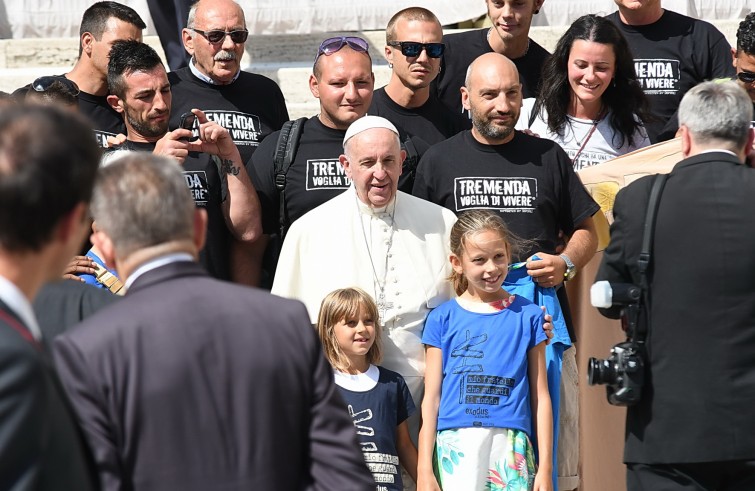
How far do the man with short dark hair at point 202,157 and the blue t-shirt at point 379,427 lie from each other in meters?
0.86

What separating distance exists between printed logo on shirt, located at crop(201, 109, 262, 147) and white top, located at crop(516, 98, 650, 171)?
131 centimetres

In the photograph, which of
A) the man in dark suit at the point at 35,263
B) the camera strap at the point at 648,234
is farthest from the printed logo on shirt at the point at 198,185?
the man in dark suit at the point at 35,263

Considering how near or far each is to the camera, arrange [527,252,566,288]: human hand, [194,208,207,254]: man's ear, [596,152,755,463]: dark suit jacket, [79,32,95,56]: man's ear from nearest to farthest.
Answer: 1. [194,208,207,254]: man's ear
2. [596,152,755,463]: dark suit jacket
3. [527,252,566,288]: human hand
4. [79,32,95,56]: man's ear

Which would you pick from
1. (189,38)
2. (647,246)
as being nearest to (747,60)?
(647,246)

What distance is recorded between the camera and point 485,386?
4957 mm

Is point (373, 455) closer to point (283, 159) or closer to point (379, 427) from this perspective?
point (379, 427)

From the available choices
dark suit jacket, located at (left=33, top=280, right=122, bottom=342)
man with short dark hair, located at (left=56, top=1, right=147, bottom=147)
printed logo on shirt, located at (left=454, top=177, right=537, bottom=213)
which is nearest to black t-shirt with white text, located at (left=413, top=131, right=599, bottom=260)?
printed logo on shirt, located at (left=454, top=177, right=537, bottom=213)

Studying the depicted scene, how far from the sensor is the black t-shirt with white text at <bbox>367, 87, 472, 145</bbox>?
599 cm

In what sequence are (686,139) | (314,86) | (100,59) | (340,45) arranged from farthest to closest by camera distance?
(100,59) < (314,86) < (340,45) < (686,139)

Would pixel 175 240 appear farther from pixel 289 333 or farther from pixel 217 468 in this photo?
pixel 217 468

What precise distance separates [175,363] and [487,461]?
2.42 m

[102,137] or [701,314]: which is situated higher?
[102,137]

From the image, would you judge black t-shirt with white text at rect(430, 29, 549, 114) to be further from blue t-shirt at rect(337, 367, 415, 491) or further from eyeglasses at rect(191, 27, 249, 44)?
blue t-shirt at rect(337, 367, 415, 491)

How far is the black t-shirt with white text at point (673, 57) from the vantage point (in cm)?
643
